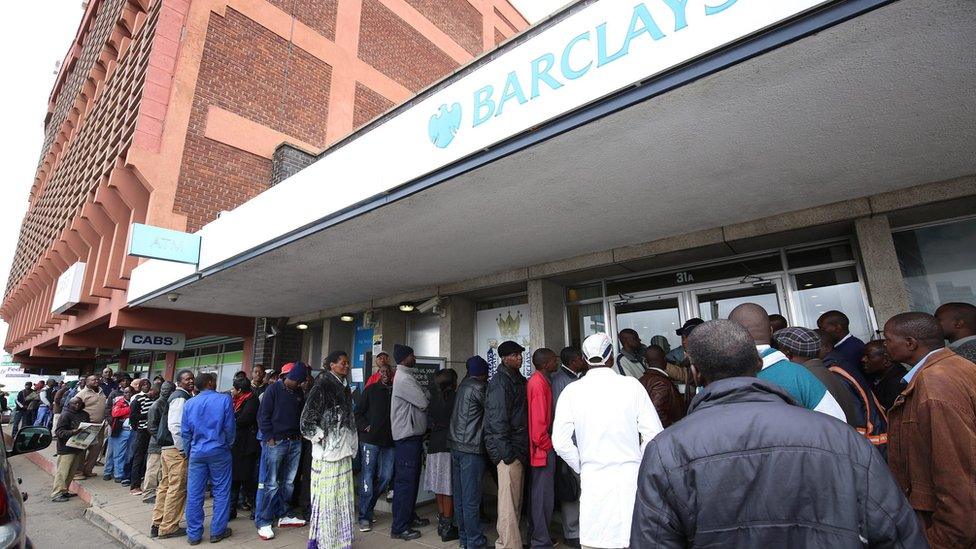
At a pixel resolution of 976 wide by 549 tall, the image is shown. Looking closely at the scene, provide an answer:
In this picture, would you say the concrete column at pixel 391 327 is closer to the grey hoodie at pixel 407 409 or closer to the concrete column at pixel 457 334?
the concrete column at pixel 457 334

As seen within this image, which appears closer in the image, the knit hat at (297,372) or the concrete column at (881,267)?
the concrete column at (881,267)

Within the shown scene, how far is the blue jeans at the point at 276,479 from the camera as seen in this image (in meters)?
5.60

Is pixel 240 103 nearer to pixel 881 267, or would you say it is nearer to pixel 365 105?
pixel 365 105

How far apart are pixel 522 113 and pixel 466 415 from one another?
305cm

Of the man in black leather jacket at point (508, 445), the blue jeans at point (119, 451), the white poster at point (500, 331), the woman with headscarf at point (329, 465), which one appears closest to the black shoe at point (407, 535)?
the woman with headscarf at point (329, 465)

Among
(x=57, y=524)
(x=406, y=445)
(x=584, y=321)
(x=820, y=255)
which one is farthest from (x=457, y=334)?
(x=57, y=524)

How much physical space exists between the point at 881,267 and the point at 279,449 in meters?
6.73

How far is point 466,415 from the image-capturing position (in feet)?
16.2

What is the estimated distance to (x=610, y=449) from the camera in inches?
129

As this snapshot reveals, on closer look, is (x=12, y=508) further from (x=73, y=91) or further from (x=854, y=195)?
(x=73, y=91)

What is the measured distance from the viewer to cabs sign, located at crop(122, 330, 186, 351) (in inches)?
417

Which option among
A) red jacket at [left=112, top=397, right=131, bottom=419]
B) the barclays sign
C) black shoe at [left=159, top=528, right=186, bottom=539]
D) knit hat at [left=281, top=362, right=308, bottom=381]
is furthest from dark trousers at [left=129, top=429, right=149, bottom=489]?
the barclays sign

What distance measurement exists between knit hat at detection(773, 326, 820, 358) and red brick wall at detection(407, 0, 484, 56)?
62.8 ft

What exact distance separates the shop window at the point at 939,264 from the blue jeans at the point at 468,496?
4526mm
